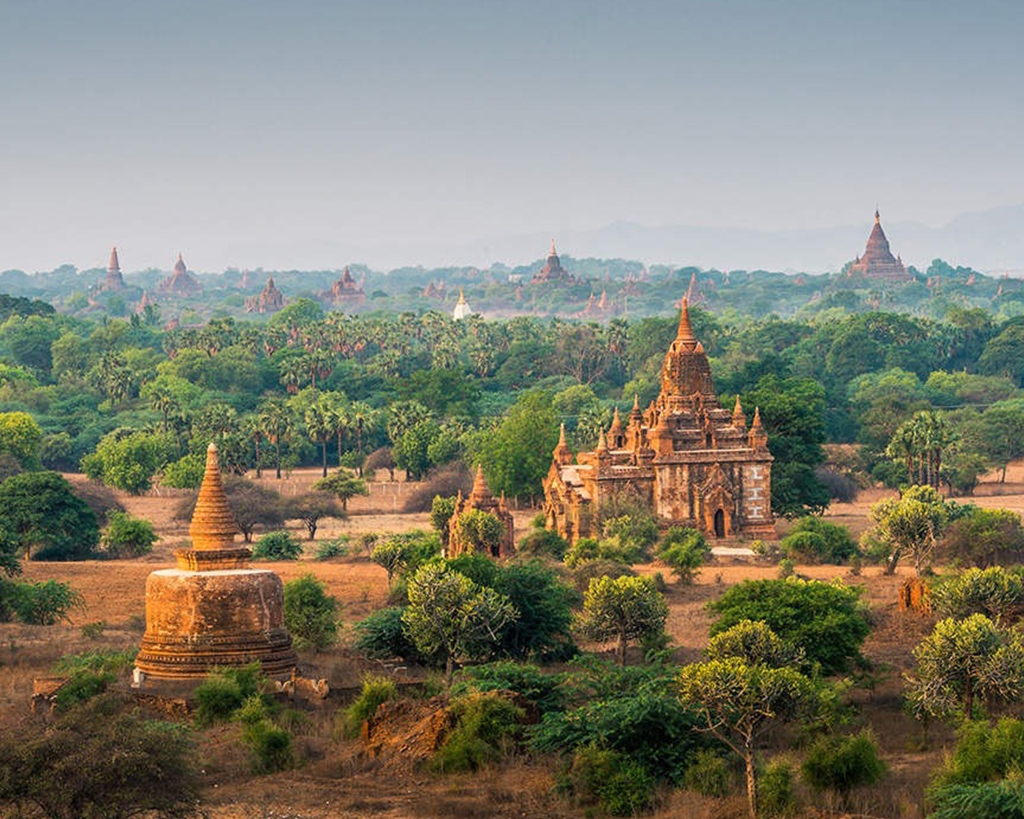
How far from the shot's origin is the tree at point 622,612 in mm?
49125

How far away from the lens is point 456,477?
94.4m

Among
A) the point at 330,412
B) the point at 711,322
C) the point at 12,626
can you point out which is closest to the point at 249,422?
the point at 330,412

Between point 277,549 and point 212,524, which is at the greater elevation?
point 212,524

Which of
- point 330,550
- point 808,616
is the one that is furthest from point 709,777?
point 330,550

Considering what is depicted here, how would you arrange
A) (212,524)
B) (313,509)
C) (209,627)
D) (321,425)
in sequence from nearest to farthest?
(209,627) → (212,524) → (313,509) → (321,425)

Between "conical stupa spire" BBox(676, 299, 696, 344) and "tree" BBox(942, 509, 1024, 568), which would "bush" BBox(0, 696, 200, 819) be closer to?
"tree" BBox(942, 509, 1024, 568)

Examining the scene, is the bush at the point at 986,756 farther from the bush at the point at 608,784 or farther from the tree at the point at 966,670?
the bush at the point at 608,784

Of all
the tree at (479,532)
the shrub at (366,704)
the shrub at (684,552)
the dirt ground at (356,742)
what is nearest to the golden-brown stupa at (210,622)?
the dirt ground at (356,742)

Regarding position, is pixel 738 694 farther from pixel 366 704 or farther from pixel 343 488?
pixel 343 488

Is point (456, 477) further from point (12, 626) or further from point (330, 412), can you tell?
point (12, 626)

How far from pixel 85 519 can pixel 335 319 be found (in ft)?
355

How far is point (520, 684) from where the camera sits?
40.9 metres

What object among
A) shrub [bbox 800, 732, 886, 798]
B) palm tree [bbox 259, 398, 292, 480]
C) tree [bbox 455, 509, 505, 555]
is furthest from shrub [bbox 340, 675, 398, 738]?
palm tree [bbox 259, 398, 292, 480]

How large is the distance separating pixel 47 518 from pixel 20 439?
32551 mm
